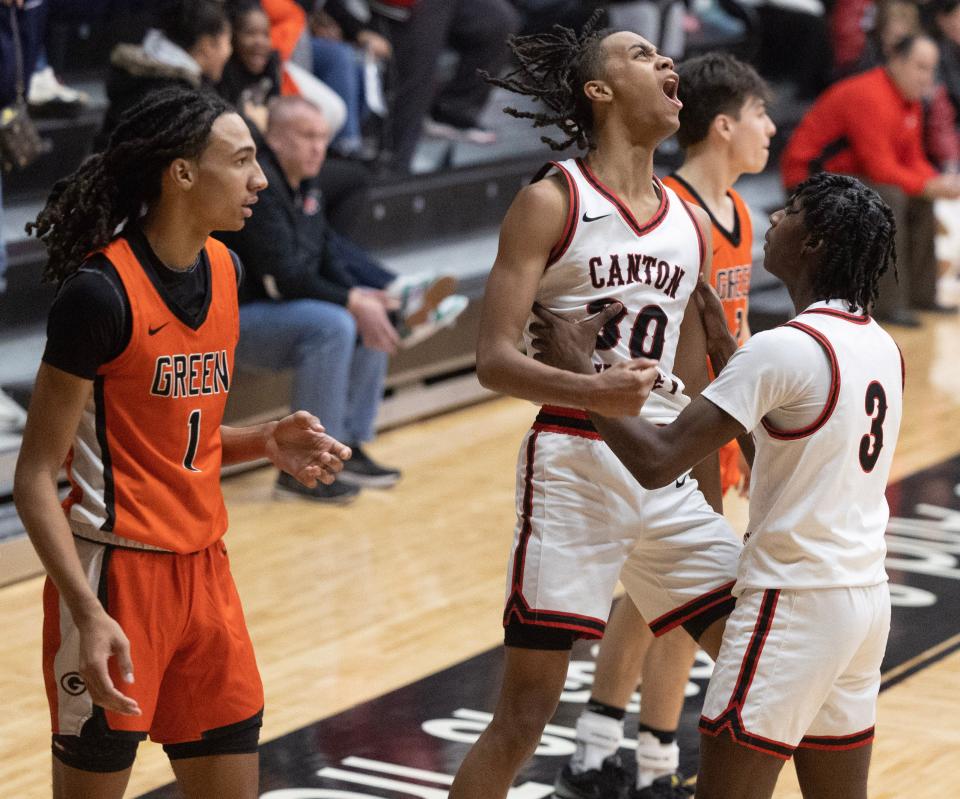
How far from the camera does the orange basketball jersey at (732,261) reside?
407 centimetres

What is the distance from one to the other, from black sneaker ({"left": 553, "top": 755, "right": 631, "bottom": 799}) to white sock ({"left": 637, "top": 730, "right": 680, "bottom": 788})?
49 mm

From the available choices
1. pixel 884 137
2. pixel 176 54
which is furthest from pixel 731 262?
pixel 884 137

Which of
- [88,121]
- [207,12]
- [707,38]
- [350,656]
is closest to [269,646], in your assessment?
[350,656]

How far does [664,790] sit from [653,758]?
0.25 feet

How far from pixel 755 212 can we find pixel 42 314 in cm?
527

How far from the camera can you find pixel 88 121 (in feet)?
25.2

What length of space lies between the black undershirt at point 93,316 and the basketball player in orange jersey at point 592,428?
2.23 ft

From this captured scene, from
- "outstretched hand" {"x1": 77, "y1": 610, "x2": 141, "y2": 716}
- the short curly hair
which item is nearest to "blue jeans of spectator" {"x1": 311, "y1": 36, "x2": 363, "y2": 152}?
the short curly hair

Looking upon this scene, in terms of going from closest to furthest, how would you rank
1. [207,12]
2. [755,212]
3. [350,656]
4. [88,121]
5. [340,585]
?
1. [350,656]
2. [340,585]
3. [207,12]
4. [88,121]
5. [755,212]

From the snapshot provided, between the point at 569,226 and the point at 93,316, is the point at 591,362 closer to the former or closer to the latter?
the point at 569,226

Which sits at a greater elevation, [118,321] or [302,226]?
[118,321]

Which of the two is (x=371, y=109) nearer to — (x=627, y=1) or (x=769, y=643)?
(x=627, y=1)

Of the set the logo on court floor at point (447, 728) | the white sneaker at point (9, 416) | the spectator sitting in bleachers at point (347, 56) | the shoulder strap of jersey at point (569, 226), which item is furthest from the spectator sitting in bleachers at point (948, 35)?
the shoulder strap of jersey at point (569, 226)

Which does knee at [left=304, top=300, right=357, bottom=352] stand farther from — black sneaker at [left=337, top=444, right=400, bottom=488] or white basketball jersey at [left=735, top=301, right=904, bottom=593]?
white basketball jersey at [left=735, top=301, right=904, bottom=593]
